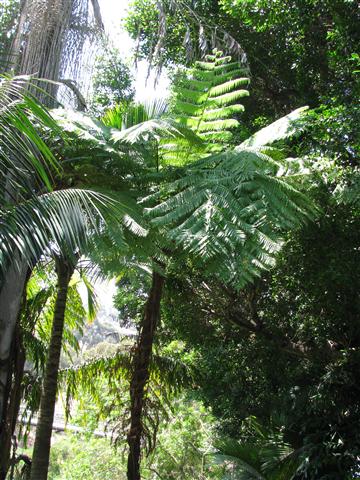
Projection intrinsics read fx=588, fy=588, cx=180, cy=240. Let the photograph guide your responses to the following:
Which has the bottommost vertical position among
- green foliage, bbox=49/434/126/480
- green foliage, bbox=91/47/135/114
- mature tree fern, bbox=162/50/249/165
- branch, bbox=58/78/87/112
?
green foliage, bbox=49/434/126/480

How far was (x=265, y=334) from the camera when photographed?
25.7 feet

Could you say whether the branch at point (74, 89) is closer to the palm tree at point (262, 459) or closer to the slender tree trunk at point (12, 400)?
the slender tree trunk at point (12, 400)

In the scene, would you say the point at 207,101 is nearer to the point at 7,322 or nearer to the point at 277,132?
the point at 277,132

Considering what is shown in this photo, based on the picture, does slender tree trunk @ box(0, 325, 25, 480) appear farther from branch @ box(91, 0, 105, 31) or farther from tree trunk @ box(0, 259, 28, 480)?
branch @ box(91, 0, 105, 31)

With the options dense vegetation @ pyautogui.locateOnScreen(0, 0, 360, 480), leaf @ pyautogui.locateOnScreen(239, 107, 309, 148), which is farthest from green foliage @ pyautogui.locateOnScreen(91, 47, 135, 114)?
leaf @ pyautogui.locateOnScreen(239, 107, 309, 148)

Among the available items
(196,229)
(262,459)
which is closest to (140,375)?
(262,459)

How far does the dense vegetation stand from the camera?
151 inches

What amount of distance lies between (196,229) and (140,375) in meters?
2.63

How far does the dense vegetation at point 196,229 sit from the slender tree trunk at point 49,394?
18 mm

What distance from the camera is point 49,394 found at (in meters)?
5.54

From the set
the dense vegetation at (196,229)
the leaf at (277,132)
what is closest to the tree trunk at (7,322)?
the dense vegetation at (196,229)

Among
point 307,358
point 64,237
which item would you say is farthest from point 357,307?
point 64,237

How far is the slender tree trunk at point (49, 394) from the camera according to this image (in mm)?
5312

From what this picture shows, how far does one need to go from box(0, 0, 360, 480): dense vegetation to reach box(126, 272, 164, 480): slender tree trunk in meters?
0.02
